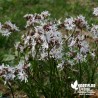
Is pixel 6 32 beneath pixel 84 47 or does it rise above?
above

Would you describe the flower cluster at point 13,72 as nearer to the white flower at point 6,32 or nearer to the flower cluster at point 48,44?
the flower cluster at point 48,44

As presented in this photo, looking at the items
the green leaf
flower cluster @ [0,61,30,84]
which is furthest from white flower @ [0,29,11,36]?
the green leaf

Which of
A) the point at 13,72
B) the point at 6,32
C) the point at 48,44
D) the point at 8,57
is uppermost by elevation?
the point at 8,57

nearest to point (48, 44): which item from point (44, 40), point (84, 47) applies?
point (44, 40)

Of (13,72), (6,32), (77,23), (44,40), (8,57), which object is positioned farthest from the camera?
(8,57)

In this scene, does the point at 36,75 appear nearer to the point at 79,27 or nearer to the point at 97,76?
the point at 79,27

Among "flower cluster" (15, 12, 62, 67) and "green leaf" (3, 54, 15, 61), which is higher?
"green leaf" (3, 54, 15, 61)

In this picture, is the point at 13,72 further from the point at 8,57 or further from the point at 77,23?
the point at 8,57

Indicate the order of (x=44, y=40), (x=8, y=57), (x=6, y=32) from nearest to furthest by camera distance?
(x=44, y=40)
(x=6, y=32)
(x=8, y=57)

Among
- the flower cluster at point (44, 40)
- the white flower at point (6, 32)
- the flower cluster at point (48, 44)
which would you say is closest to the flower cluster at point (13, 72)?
the flower cluster at point (48, 44)

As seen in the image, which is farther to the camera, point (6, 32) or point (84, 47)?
point (6, 32)

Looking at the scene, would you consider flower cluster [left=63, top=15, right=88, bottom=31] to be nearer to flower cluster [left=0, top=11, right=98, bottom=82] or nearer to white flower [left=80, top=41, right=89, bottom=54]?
flower cluster [left=0, top=11, right=98, bottom=82]
